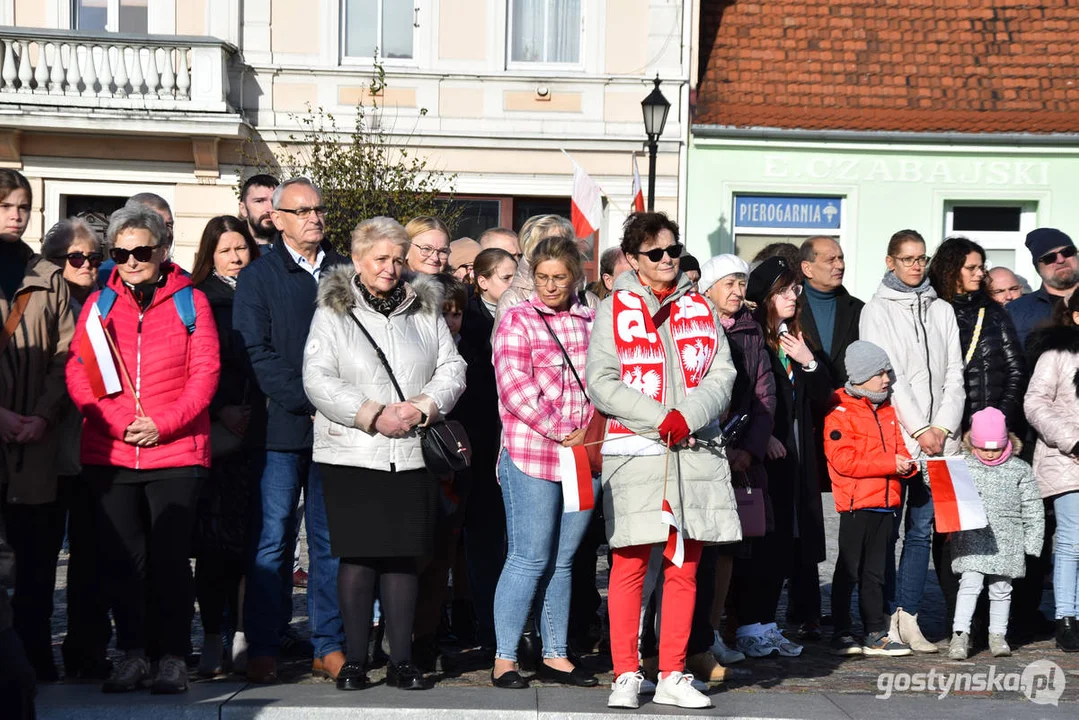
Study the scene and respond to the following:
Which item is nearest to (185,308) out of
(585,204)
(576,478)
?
(576,478)

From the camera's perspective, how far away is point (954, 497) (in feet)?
25.0

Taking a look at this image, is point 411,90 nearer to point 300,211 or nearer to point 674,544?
point 300,211

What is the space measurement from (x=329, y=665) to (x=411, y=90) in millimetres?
13647

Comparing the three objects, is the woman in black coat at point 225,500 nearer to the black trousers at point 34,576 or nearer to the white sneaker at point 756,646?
the black trousers at point 34,576

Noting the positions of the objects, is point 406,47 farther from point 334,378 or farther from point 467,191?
point 334,378

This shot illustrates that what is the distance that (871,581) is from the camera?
7.92m

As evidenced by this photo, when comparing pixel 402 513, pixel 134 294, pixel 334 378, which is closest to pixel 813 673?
pixel 402 513

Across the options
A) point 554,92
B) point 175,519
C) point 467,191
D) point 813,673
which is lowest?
point 813,673

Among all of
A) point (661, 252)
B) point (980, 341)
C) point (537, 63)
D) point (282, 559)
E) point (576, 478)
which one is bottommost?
point (282, 559)

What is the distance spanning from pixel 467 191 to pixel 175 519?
1370 centimetres

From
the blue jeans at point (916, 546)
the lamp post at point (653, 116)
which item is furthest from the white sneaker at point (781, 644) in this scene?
the lamp post at point (653, 116)

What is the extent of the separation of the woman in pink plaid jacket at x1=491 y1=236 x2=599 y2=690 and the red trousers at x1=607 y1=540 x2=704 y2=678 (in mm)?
362

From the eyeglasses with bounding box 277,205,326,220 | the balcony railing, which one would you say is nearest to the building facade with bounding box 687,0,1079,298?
the balcony railing

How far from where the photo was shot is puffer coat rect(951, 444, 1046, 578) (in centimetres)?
789
